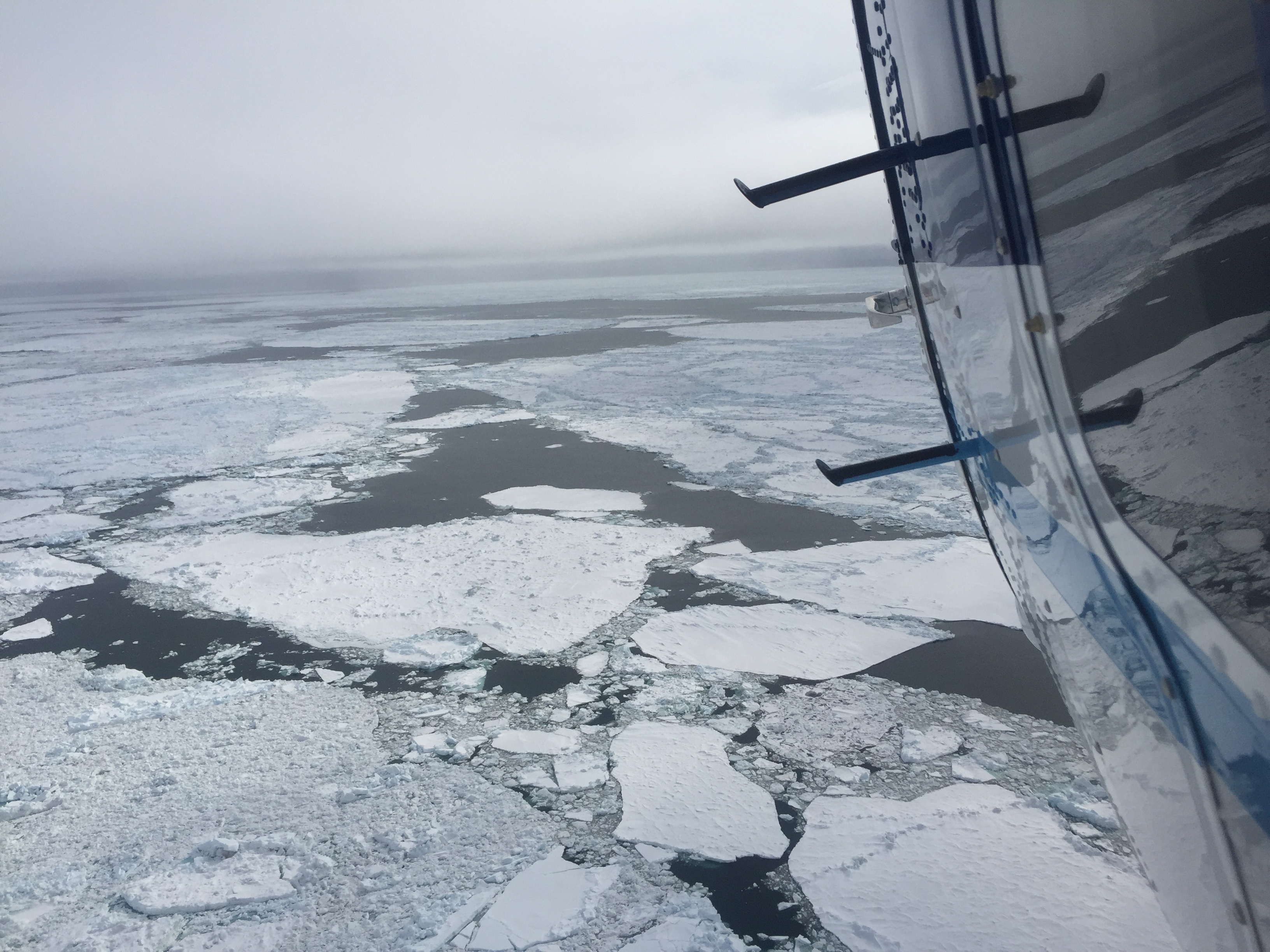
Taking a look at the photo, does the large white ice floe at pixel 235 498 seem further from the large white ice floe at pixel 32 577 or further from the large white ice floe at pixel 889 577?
the large white ice floe at pixel 889 577

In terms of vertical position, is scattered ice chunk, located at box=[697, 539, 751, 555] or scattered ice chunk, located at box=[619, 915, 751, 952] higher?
scattered ice chunk, located at box=[697, 539, 751, 555]

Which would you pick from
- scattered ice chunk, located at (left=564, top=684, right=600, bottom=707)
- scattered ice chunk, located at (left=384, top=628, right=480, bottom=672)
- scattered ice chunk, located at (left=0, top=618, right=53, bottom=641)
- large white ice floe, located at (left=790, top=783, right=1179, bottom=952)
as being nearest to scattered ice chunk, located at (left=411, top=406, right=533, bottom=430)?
scattered ice chunk, located at (left=0, top=618, right=53, bottom=641)

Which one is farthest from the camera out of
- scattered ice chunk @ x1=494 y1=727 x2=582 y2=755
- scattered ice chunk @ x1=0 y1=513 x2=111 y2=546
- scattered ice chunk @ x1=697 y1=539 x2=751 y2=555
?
scattered ice chunk @ x1=0 y1=513 x2=111 y2=546

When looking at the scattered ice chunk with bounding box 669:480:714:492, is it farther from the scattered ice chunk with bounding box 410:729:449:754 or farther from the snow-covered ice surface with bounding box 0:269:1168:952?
the scattered ice chunk with bounding box 410:729:449:754

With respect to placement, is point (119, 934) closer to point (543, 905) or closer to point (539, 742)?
point (543, 905)

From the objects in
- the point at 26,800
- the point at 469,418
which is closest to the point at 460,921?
the point at 26,800

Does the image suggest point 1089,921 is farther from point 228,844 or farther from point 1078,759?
point 228,844
